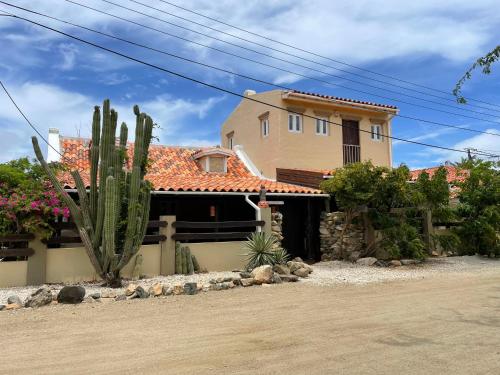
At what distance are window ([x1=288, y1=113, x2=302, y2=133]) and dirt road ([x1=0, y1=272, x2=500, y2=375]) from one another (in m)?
10.5

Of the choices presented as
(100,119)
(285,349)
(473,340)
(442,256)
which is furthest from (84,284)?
(442,256)

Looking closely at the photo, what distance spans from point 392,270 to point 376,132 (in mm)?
9293

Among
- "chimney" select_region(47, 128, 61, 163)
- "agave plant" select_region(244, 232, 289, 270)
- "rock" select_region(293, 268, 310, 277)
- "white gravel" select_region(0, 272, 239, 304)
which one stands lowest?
"white gravel" select_region(0, 272, 239, 304)

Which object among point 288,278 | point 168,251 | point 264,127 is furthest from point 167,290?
point 264,127

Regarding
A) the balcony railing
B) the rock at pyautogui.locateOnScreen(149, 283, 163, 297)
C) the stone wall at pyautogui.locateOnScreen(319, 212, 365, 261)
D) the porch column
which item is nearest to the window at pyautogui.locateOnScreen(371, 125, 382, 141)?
the balcony railing

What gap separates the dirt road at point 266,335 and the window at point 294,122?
34.3 feet

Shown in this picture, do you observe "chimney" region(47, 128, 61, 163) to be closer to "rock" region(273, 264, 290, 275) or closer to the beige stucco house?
the beige stucco house

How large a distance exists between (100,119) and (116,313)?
15.0 feet

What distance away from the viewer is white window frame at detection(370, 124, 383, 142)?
65.8ft

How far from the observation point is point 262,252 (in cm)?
1166

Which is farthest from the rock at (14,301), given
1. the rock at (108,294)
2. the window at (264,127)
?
the window at (264,127)

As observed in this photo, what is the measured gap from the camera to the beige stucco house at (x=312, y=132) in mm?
18062

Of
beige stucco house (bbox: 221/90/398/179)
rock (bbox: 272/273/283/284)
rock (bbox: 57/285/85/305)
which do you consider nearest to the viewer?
rock (bbox: 57/285/85/305)

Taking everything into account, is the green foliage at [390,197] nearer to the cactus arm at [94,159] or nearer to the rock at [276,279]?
the rock at [276,279]
